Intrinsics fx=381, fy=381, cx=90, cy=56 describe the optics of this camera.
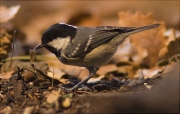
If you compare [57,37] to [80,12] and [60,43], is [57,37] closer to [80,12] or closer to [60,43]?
[60,43]

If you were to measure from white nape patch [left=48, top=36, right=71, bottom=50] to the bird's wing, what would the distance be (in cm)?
5

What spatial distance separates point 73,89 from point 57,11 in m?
4.48

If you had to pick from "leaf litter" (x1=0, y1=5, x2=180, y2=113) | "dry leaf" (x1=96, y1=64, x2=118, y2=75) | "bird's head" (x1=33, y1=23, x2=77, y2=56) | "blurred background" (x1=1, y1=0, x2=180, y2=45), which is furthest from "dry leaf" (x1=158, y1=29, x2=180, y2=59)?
"blurred background" (x1=1, y1=0, x2=180, y2=45)

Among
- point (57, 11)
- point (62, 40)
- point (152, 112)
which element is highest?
point (57, 11)

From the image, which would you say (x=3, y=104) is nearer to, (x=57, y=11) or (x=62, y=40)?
(x=62, y=40)

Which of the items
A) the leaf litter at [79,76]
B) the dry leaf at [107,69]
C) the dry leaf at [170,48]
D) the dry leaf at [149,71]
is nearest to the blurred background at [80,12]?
the leaf litter at [79,76]

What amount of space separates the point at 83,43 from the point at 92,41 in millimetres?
84

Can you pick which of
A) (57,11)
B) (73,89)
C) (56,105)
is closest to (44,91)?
(73,89)

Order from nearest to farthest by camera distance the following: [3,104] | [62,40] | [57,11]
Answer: [3,104] → [62,40] → [57,11]

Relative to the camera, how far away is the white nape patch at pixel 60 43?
3.24 metres

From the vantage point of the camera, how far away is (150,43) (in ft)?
14.5

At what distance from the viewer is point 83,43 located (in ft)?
10.8

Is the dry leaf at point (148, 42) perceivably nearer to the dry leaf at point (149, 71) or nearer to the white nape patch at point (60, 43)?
the dry leaf at point (149, 71)

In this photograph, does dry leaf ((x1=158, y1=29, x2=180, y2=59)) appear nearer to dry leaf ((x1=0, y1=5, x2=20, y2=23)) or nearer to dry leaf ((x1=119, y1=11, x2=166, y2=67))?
dry leaf ((x1=119, y1=11, x2=166, y2=67))
